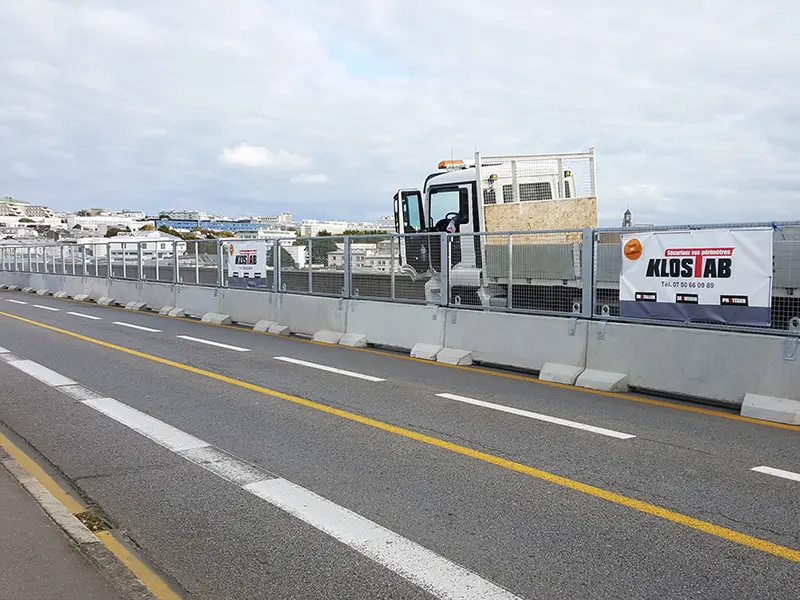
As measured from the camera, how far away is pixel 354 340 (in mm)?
13297

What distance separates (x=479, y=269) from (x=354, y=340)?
279 centimetres

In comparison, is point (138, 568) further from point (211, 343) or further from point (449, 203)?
point (449, 203)

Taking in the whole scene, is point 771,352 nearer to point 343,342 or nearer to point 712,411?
point 712,411

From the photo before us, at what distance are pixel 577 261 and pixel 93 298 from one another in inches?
764

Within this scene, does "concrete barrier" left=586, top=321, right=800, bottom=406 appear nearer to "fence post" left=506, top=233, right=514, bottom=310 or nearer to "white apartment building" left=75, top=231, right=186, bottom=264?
"fence post" left=506, top=233, right=514, bottom=310

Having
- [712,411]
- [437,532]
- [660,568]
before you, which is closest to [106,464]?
[437,532]

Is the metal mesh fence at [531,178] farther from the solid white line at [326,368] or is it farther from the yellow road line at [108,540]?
the yellow road line at [108,540]

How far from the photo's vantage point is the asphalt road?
3898 mm

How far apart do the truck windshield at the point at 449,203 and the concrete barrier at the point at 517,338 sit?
13.1 ft

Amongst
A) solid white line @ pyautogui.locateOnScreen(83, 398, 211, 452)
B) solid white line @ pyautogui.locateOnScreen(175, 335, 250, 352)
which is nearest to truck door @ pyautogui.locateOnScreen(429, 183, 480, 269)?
solid white line @ pyautogui.locateOnScreen(175, 335, 250, 352)

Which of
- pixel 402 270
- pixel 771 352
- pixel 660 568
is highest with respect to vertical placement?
pixel 402 270

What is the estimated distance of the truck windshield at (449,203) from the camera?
15094 mm

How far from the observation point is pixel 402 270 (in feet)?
43.2

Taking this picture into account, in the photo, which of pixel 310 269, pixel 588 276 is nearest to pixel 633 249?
pixel 588 276
